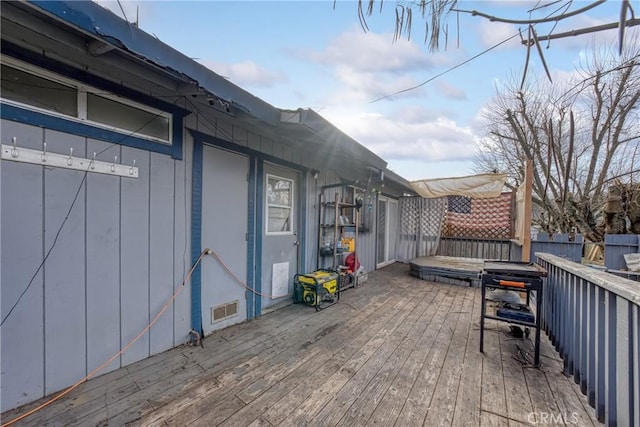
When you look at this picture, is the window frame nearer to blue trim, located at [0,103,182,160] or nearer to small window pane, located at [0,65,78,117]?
blue trim, located at [0,103,182,160]

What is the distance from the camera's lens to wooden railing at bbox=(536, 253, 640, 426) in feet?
4.49

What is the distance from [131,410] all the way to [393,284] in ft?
15.8

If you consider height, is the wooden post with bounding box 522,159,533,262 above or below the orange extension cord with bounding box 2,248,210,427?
above

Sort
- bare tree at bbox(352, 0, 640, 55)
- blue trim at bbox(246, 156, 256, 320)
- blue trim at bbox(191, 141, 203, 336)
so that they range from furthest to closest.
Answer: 1. blue trim at bbox(246, 156, 256, 320)
2. blue trim at bbox(191, 141, 203, 336)
3. bare tree at bbox(352, 0, 640, 55)

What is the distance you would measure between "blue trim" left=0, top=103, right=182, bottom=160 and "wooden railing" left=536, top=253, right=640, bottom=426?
3270 mm

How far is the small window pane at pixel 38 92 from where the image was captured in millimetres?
1742

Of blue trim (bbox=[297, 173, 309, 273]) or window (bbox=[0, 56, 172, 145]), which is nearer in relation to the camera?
window (bbox=[0, 56, 172, 145])

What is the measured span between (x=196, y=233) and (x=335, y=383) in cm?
189

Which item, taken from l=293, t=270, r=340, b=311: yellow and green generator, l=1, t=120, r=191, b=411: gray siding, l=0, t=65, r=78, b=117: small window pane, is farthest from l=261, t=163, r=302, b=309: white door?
l=0, t=65, r=78, b=117: small window pane

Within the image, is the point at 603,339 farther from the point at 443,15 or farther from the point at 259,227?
the point at 259,227

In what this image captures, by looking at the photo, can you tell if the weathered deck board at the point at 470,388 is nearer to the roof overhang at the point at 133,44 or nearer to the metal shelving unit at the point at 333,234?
the metal shelving unit at the point at 333,234

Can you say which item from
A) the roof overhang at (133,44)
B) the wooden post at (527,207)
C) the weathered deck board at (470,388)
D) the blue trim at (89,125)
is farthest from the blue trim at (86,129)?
the wooden post at (527,207)

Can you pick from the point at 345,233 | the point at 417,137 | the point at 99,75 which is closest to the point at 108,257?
the point at 99,75

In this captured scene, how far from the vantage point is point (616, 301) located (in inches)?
60.2
